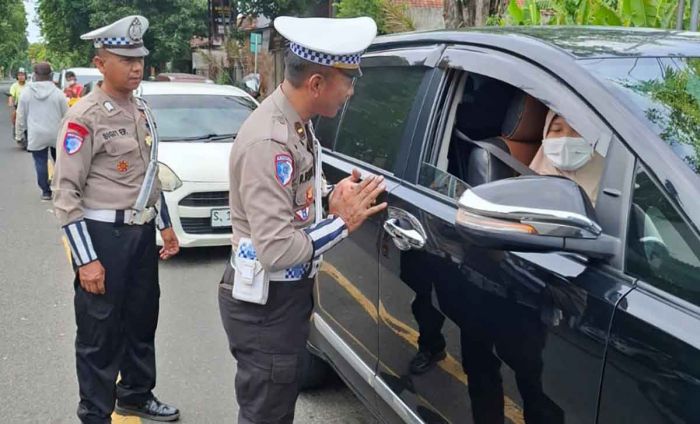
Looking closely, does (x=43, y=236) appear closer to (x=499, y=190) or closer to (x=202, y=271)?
(x=202, y=271)

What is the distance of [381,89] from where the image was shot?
115 inches

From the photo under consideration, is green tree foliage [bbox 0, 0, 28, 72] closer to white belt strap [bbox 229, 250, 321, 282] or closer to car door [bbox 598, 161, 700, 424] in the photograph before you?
white belt strap [bbox 229, 250, 321, 282]

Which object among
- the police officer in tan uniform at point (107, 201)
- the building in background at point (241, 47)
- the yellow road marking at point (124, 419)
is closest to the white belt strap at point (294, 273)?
the police officer in tan uniform at point (107, 201)

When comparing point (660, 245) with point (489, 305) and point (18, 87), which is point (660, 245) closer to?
point (489, 305)

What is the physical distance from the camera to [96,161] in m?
2.91

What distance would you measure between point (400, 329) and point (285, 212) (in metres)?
0.69

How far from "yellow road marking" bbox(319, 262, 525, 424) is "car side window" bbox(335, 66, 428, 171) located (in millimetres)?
525

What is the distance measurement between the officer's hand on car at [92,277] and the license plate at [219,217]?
10.4 ft

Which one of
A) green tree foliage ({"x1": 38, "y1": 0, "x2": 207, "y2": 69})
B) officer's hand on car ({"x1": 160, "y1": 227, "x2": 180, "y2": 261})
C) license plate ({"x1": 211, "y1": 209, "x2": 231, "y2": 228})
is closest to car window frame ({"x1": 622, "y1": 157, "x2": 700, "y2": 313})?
officer's hand on car ({"x1": 160, "y1": 227, "x2": 180, "y2": 261})

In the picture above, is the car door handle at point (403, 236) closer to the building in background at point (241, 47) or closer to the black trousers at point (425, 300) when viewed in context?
the black trousers at point (425, 300)

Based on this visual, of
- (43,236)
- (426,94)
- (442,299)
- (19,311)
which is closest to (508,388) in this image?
(442,299)

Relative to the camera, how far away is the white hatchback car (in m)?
6.02

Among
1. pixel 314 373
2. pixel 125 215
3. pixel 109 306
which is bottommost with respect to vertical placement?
pixel 314 373

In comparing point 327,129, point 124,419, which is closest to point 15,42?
point 124,419
